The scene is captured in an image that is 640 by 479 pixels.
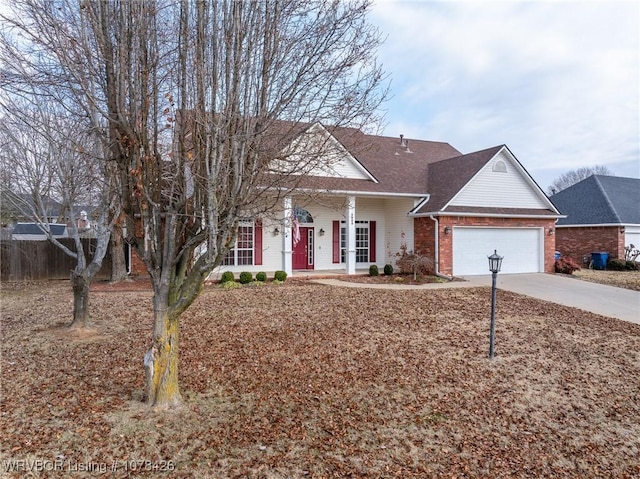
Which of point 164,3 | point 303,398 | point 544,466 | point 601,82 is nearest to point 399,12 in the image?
point 164,3

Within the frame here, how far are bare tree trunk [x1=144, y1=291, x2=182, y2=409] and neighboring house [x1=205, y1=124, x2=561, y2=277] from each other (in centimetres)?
1039

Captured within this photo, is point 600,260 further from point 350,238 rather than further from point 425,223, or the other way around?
point 350,238

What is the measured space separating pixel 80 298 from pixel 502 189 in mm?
15518

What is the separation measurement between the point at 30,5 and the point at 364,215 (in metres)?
15.2

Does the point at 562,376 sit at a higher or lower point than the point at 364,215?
lower

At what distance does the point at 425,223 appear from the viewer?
1622 centimetres

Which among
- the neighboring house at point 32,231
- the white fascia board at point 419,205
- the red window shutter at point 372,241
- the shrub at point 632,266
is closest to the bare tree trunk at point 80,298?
the white fascia board at point 419,205

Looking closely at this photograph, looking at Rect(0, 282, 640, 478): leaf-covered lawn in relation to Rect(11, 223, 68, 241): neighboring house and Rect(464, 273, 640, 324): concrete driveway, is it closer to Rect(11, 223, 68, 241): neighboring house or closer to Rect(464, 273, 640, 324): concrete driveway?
Rect(464, 273, 640, 324): concrete driveway

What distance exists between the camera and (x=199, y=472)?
10.9 feet

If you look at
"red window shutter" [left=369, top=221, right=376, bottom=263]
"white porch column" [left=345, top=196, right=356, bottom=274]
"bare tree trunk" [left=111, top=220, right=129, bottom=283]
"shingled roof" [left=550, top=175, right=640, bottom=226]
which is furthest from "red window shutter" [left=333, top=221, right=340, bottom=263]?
"shingled roof" [left=550, top=175, right=640, bottom=226]

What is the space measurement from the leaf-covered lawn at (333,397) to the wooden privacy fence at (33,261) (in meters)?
7.71

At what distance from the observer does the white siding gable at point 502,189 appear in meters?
16.3

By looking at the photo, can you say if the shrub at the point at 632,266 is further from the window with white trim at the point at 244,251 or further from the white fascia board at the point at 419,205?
the window with white trim at the point at 244,251

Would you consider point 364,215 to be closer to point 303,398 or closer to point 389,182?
point 389,182
